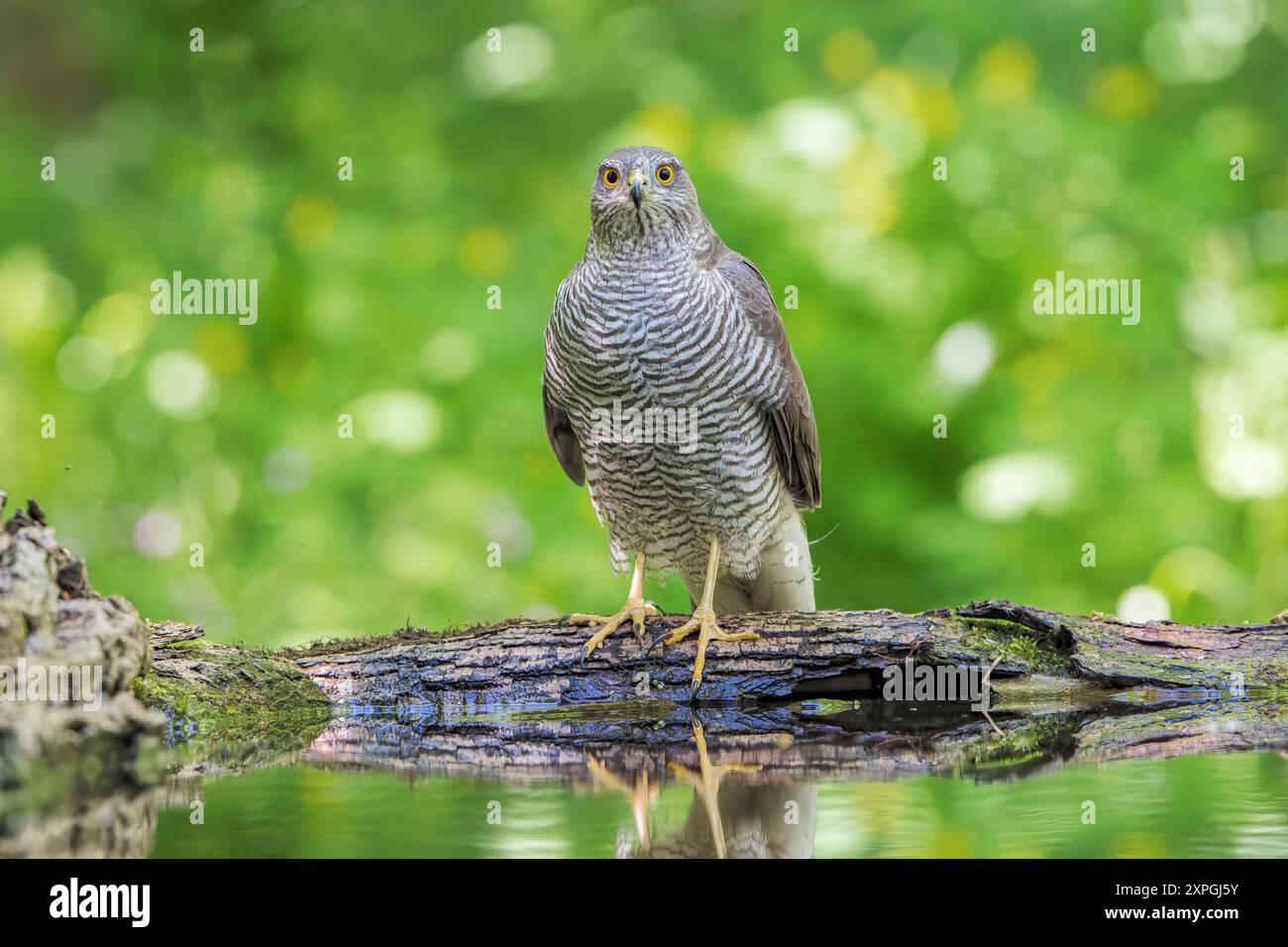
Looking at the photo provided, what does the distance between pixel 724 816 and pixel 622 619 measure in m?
1.88

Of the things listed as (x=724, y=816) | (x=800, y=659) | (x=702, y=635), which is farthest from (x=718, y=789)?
(x=702, y=635)

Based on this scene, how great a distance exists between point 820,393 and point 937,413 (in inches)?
21.6

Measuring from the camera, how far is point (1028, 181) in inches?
252

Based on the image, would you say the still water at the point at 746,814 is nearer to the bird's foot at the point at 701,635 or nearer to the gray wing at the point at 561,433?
the bird's foot at the point at 701,635

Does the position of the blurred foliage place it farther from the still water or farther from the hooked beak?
the still water

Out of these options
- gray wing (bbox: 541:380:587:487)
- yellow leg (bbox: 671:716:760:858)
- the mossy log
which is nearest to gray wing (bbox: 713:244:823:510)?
the mossy log

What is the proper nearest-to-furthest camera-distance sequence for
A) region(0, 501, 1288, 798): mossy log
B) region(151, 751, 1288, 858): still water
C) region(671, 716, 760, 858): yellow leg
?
region(151, 751, 1288, 858): still water → region(671, 716, 760, 858): yellow leg → region(0, 501, 1288, 798): mossy log

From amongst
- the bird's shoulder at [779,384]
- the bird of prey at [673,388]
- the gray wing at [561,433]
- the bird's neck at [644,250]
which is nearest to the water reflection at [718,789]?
the bird of prey at [673,388]

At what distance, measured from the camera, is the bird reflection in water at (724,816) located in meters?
2.41

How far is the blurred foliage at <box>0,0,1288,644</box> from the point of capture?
6055 mm

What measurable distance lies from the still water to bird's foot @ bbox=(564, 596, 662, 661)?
1254mm

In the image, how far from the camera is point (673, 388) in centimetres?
449

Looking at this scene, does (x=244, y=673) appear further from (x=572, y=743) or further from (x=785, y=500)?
(x=785, y=500)

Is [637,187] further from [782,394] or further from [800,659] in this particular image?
[800,659]
